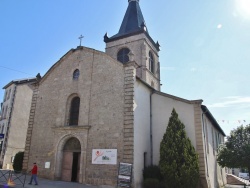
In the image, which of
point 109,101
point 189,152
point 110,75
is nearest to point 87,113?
point 109,101

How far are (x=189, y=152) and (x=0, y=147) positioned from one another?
24060mm

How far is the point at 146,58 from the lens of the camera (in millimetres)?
26859

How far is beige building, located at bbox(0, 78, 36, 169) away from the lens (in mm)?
28172

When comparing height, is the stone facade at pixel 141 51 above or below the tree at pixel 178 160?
above

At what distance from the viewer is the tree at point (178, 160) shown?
13117 mm

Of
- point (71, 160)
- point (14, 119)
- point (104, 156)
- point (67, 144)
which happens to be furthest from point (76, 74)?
point (14, 119)

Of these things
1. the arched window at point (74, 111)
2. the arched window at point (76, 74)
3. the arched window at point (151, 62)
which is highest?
the arched window at point (151, 62)

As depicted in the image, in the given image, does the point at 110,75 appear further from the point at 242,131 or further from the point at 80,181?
the point at 242,131

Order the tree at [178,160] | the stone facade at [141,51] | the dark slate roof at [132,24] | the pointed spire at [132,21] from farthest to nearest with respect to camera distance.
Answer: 1. the pointed spire at [132,21]
2. the dark slate roof at [132,24]
3. the stone facade at [141,51]
4. the tree at [178,160]

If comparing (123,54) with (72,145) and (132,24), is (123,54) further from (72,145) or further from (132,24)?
(72,145)

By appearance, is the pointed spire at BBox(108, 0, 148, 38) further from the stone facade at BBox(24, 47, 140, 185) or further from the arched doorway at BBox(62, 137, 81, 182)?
the arched doorway at BBox(62, 137, 81, 182)

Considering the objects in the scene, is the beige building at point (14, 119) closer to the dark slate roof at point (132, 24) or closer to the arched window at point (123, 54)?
the arched window at point (123, 54)

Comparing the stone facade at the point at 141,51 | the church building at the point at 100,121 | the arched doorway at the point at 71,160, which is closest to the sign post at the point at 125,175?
the church building at the point at 100,121

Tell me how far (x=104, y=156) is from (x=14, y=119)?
1982 cm
